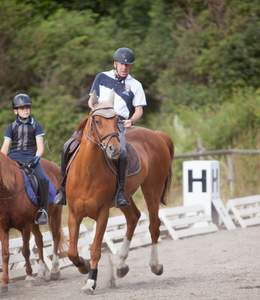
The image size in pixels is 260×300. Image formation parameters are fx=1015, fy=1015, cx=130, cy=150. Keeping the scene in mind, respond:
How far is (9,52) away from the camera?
2905 centimetres

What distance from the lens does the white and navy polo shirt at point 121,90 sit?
40.0 ft

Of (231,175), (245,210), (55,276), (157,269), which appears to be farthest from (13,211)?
(231,175)

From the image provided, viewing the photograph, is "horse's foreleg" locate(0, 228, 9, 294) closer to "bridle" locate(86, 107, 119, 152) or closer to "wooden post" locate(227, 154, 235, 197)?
"bridle" locate(86, 107, 119, 152)

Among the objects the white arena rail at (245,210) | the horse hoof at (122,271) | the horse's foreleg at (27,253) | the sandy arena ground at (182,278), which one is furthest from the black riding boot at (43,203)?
the white arena rail at (245,210)

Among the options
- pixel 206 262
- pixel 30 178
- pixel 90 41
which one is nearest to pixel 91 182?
pixel 30 178

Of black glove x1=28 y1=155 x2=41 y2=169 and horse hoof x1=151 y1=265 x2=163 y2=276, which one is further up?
black glove x1=28 y1=155 x2=41 y2=169

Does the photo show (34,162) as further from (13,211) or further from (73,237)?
(73,237)

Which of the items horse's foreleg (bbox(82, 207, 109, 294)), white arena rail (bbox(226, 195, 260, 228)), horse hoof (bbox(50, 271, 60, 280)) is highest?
horse's foreleg (bbox(82, 207, 109, 294))

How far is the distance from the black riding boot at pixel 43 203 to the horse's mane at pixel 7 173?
483 mm

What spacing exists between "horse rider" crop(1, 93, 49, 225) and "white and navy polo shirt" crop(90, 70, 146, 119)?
2.81 ft

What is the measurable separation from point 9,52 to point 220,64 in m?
6.03

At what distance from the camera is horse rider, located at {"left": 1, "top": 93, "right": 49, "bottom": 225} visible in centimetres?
1209

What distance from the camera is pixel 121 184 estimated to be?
11.6 meters

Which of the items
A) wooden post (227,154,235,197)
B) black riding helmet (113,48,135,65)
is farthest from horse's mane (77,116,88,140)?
wooden post (227,154,235,197)
